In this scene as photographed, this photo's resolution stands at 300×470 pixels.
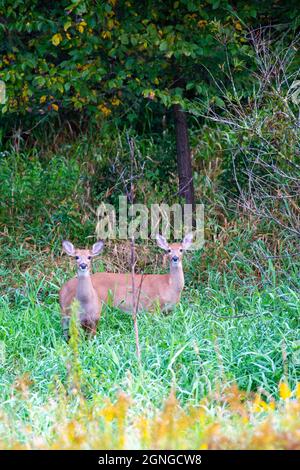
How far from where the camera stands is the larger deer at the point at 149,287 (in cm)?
912

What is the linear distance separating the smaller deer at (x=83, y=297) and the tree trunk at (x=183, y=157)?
2.24m

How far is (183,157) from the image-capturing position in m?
10.9

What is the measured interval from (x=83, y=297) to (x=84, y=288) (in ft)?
0.32

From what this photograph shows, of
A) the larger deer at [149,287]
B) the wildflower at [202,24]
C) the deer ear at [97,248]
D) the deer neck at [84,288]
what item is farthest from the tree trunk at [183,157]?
the deer neck at [84,288]

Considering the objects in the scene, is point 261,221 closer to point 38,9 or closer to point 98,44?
point 98,44

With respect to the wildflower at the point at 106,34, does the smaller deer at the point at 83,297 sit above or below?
below

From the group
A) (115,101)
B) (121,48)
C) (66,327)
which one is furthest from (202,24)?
(66,327)

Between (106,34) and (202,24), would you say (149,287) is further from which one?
(202,24)

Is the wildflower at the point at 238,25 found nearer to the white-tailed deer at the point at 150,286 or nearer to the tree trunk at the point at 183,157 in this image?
the tree trunk at the point at 183,157

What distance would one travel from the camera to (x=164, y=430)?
4418mm

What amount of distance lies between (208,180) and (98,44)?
2.08m

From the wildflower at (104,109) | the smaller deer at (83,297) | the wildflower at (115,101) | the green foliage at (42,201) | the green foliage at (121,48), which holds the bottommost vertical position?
the smaller deer at (83,297)

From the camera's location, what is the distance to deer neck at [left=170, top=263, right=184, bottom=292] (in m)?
9.28
